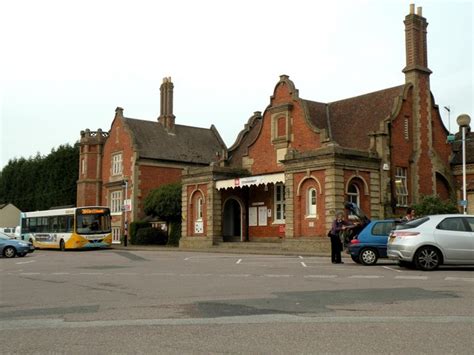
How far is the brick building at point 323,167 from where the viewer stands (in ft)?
104

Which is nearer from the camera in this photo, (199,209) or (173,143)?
(199,209)

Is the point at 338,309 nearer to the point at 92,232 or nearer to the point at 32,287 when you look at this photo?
the point at 32,287

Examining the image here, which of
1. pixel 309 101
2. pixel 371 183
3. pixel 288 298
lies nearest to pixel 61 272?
pixel 288 298

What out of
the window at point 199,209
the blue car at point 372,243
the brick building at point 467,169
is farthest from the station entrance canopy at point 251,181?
the blue car at point 372,243

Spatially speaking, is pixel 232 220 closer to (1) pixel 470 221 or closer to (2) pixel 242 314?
(1) pixel 470 221

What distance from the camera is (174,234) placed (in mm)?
45219

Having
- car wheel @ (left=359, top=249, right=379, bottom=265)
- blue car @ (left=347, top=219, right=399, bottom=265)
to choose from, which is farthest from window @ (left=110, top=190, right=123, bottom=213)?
car wheel @ (left=359, top=249, right=379, bottom=265)

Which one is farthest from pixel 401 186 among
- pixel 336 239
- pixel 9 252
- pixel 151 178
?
pixel 151 178

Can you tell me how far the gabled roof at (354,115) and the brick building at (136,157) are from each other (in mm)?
15767

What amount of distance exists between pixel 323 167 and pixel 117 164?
2861cm

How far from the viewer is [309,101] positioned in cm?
3881

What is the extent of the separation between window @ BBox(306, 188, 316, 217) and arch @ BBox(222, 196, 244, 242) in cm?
880

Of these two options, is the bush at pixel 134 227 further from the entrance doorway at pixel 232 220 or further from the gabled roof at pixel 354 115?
the gabled roof at pixel 354 115

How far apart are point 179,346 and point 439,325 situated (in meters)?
3.65
